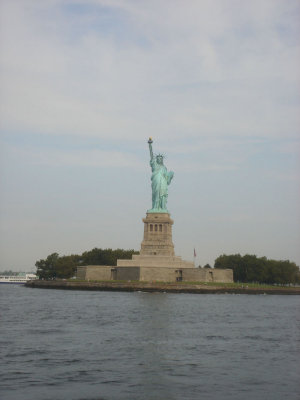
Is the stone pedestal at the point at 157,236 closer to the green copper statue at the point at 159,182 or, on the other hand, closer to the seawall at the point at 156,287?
the green copper statue at the point at 159,182

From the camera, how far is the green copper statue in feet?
295

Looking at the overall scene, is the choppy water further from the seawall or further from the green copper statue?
the green copper statue

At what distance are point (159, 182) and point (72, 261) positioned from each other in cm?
3186

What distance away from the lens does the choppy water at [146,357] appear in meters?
19.4

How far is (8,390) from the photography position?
62.1 ft

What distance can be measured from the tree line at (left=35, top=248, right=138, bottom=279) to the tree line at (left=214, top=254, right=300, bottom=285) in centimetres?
2008

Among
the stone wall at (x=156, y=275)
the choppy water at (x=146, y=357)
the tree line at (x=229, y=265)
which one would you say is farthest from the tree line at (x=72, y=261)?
the choppy water at (x=146, y=357)

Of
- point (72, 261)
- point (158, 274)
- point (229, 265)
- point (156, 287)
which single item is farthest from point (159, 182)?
point (72, 261)

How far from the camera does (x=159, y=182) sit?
90.2 meters

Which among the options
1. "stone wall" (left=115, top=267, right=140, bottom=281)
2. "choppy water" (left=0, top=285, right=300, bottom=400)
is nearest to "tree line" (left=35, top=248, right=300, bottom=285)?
"stone wall" (left=115, top=267, right=140, bottom=281)

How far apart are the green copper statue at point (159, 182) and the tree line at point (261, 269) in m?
25.3

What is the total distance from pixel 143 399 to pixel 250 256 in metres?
93.5

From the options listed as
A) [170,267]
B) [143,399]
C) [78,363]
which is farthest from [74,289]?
[143,399]

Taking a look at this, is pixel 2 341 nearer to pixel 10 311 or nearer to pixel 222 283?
pixel 10 311
